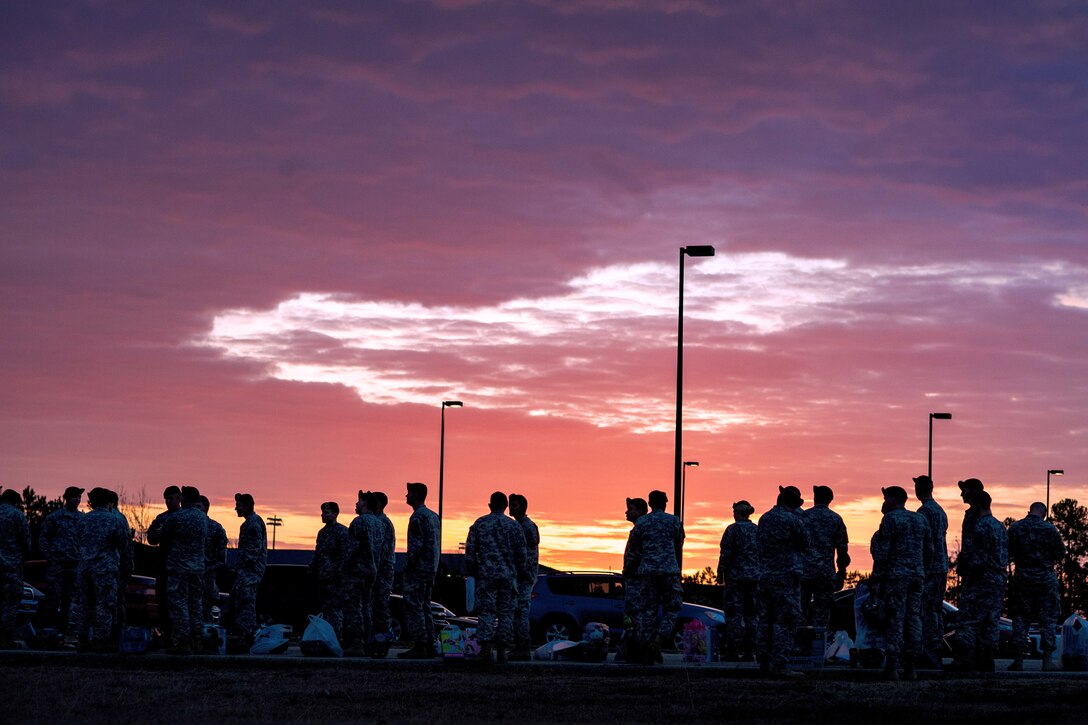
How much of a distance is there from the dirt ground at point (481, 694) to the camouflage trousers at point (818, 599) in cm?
205

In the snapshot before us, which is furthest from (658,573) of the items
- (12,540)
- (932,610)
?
(12,540)

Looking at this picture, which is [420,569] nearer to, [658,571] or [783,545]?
[658,571]

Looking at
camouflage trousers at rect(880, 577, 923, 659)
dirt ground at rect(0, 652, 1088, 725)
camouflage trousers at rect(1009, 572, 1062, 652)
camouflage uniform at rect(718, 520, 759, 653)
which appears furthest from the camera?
camouflage uniform at rect(718, 520, 759, 653)

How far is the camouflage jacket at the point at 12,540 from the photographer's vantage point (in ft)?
69.6

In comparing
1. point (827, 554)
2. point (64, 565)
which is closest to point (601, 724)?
point (827, 554)

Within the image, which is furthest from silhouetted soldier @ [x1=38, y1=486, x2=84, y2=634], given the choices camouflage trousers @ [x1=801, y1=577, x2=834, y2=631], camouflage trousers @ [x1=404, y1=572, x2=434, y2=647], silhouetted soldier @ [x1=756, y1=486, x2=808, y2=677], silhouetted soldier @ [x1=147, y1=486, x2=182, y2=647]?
camouflage trousers @ [x1=801, y1=577, x2=834, y2=631]

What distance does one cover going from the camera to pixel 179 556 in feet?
66.1

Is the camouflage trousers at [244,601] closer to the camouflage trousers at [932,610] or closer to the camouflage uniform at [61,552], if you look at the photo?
the camouflage uniform at [61,552]

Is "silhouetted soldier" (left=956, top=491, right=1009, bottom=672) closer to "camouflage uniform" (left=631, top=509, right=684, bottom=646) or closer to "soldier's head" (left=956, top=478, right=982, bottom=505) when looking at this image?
"soldier's head" (left=956, top=478, right=982, bottom=505)

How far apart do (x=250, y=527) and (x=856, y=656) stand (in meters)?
8.68

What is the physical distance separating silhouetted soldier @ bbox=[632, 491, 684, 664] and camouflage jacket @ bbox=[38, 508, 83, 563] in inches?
312

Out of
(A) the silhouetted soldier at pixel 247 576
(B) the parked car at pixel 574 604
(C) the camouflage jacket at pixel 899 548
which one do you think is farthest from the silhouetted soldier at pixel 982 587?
(A) the silhouetted soldier at pixel 247 576

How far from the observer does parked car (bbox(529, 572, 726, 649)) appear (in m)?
27.3

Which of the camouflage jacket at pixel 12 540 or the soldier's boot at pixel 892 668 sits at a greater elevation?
the camouflage jacket at pixel 12 540
